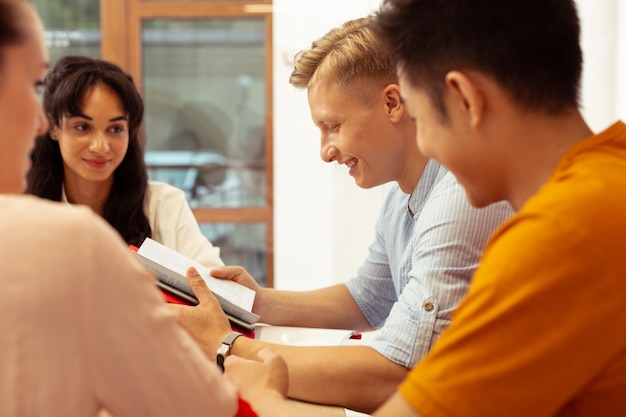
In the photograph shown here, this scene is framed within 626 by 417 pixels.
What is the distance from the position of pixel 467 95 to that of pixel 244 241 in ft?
10.8

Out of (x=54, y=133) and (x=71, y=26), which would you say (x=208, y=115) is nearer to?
(x=71, y=26)

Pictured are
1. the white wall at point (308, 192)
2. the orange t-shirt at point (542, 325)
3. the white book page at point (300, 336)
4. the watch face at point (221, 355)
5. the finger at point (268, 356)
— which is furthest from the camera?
the white wall at point (308, 192)

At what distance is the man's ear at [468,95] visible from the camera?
0.94 metres

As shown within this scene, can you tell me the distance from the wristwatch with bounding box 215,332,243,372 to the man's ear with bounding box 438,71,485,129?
69cm

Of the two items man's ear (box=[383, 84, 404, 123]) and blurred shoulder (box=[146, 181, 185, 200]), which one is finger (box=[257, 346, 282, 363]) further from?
blurred shoulder (box=[146, 181, 185, 200])

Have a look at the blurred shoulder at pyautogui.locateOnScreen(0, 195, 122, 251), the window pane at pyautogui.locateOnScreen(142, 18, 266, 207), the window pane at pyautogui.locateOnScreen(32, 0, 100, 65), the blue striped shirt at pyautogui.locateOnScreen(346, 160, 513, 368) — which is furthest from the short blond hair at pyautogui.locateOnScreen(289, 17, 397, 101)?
the window pane at pyautogui.locateOnScreen(32, 0, 100, 65)

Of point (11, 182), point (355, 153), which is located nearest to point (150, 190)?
point (355, 153)

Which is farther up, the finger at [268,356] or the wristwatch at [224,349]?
the finger at [268,356]

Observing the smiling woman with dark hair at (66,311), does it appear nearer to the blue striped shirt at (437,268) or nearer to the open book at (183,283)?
the blue striped shirt at (437,268)

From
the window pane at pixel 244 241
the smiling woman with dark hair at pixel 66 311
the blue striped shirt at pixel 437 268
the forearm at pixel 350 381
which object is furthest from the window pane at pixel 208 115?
the smiling woman with dark hair at pixel 66 311

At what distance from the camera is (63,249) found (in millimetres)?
700

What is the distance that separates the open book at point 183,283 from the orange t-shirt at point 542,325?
824 mm

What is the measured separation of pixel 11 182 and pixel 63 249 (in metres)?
0.16

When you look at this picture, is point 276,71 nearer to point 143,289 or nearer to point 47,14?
point 47,14
